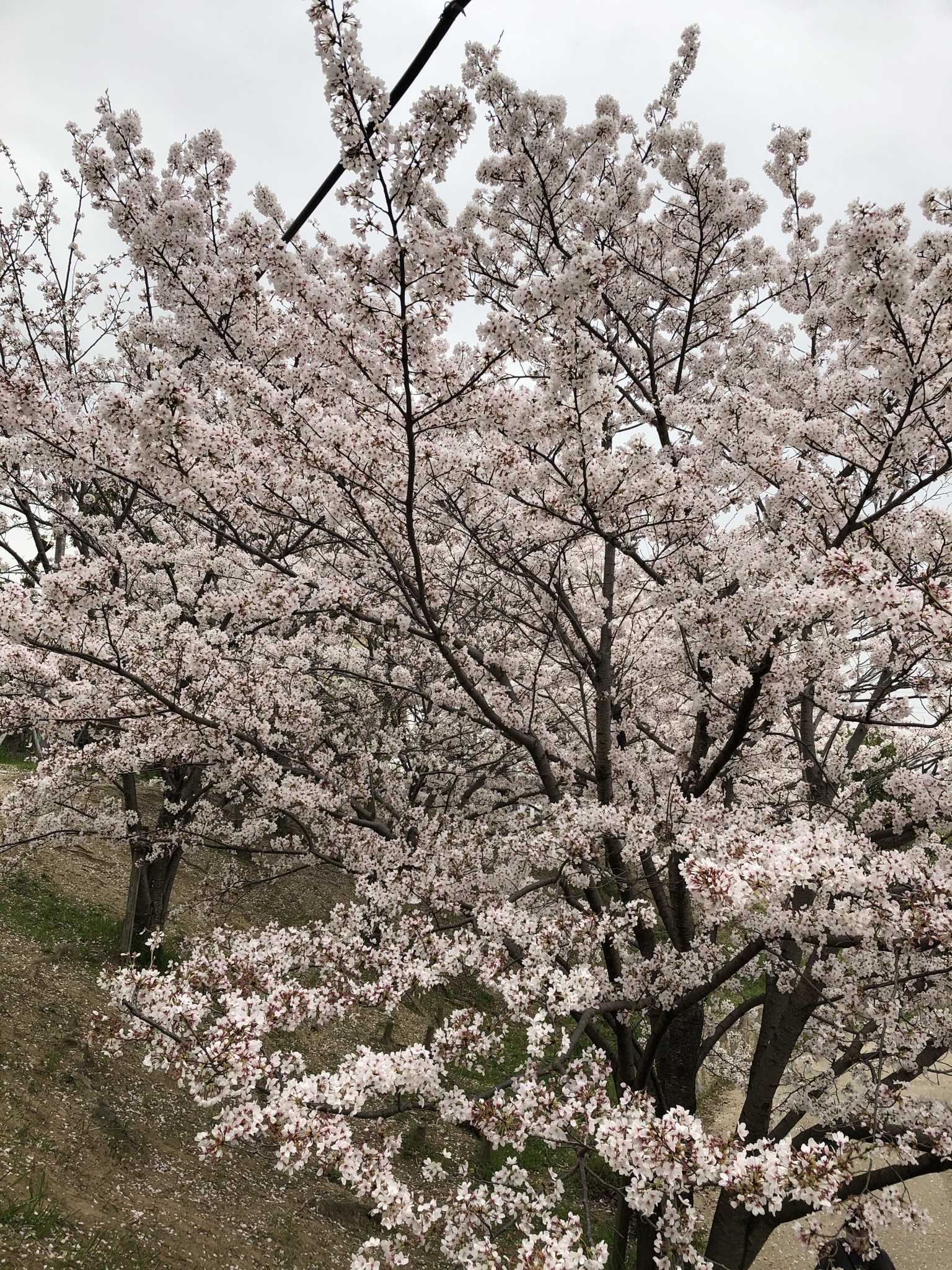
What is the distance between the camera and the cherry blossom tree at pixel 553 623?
402 centimetres

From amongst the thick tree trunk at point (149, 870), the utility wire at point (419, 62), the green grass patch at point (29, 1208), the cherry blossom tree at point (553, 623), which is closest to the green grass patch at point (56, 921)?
the thick tree trunk at point (149, 870)

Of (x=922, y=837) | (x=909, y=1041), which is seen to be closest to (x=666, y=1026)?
(x=909, y=1041)

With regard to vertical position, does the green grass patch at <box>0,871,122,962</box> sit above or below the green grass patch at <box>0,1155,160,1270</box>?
above

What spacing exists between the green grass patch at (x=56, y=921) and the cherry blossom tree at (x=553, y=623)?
3176 millimetres

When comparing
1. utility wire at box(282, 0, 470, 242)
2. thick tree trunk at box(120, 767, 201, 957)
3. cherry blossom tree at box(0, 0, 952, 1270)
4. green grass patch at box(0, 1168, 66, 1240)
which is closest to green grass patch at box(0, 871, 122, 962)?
thick tree trunk at box(120, 767, 201, 957)

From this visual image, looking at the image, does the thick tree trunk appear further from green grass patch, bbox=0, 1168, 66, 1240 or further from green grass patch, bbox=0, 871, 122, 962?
green grass patch, bbox=0, 1168, 66, 1240

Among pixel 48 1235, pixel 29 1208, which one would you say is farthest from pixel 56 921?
pixel 48 1235

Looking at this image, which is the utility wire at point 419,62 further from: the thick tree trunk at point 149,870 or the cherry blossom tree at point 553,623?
the thick tree trunk at point 149,870

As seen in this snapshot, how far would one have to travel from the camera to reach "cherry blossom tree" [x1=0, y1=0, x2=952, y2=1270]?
4016mm

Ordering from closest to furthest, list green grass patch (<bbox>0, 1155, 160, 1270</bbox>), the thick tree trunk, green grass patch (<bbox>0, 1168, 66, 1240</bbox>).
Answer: green grass patch (<bbox>0, 1155, 160, 1270</bbox>) < green grass patch (<bbox>0, 1168, 66, 1240</bbox>) < the thick tree trunk

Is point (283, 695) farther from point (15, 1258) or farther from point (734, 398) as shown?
point (734, 398)

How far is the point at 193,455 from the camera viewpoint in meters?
5.27

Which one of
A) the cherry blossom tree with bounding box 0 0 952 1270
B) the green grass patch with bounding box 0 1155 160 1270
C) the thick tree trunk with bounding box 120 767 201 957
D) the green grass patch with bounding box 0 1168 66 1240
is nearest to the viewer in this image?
the cherry blossom tree with bounding box 0 0 952 1270

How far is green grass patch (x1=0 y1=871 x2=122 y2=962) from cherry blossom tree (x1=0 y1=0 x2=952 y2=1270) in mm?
3176
